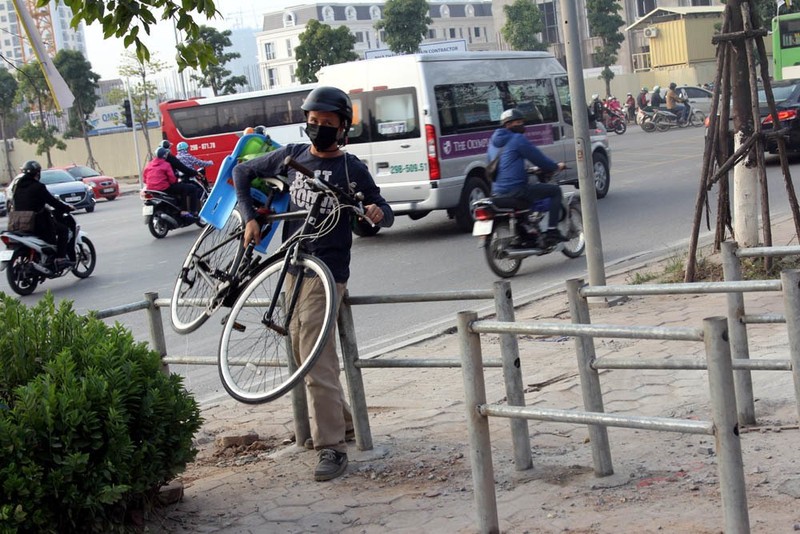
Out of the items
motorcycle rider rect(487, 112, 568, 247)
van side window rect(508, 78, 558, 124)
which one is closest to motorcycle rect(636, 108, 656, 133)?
van side window rect(508, 78, 558, 124)

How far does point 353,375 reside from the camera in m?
5.18

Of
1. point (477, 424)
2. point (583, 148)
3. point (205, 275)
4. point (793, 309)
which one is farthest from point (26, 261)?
point (793, 309)

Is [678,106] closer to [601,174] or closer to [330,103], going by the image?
[601,174]

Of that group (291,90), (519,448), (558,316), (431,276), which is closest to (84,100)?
(291,90)

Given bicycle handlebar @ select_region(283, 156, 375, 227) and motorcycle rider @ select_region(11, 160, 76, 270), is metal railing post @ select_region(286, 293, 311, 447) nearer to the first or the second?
bicycle handlebar @ select_region(283, 156, 375, 227)

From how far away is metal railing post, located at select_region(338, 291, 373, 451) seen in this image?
5.11 m

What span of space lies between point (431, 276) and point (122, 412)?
7925mm

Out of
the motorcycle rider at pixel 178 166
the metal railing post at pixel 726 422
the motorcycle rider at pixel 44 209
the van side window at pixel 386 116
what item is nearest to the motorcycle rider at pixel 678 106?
the motorcycle rider at pixel 178 166

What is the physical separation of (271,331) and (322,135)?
103 centimetres

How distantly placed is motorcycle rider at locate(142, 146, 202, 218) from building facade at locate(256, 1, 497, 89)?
361 feet

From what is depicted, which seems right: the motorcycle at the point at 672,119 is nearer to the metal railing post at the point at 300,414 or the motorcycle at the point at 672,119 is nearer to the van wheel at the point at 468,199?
the van wheel at the point at 468,199

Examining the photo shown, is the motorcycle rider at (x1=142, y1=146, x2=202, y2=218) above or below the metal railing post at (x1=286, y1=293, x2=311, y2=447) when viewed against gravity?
above

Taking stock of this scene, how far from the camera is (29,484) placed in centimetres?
379

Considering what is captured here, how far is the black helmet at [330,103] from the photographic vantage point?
195 inches
